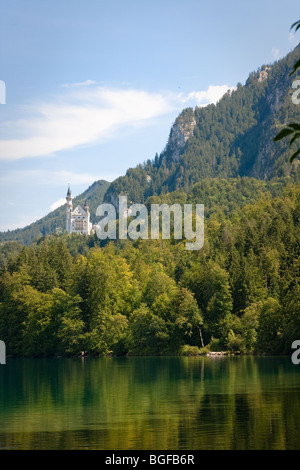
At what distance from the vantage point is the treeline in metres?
87.2

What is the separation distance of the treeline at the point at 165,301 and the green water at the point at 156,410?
28602 millimetres

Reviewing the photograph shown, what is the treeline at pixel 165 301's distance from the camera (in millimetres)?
87188

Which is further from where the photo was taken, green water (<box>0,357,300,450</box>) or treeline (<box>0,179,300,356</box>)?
treeline (<box>0,179,300,356</box>)

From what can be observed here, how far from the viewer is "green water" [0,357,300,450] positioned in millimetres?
24703

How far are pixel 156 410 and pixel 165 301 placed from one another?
65253 millimetres

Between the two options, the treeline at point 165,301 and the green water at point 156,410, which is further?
the treeline at point 165,301

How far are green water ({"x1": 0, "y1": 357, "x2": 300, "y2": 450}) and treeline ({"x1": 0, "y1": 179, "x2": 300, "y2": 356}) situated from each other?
28602 millimetres

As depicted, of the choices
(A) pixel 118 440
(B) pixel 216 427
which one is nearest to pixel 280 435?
(B) pixel 216 427

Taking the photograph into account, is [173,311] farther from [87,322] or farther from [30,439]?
[30,439]

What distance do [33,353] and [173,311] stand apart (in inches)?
960

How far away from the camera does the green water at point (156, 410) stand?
2470 centimetres

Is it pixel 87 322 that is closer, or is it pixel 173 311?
pixel 173 311

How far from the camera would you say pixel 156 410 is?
3397 centimetres
